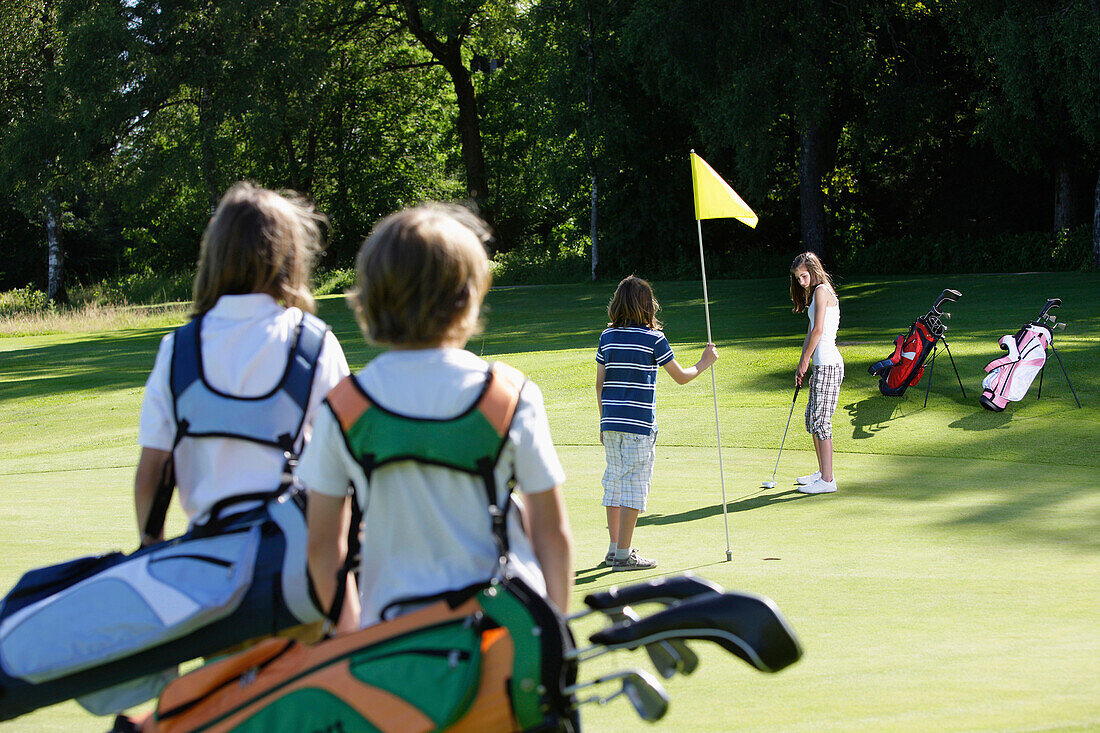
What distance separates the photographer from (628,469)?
6.54 meters

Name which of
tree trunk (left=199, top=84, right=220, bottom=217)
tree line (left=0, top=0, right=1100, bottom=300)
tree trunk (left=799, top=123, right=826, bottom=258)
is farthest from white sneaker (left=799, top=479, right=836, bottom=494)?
tree trunk (left=199, top=84, right=220, bottom=217)

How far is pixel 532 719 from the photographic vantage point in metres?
2.00

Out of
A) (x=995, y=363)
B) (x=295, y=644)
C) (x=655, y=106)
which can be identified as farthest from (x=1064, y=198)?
(x=295, y=644)

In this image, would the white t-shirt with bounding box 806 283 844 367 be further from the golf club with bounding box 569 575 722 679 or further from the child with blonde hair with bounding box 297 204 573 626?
the child with blonde hair with bounding box 297 204 573 626

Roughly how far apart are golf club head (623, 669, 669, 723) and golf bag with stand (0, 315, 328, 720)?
2.62ft

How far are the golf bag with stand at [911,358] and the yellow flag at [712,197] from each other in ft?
21.4

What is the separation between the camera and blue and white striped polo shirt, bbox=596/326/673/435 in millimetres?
6609

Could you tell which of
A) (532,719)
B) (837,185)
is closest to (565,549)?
(532,719)

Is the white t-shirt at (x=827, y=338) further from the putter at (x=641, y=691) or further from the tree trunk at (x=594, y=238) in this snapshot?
the tree trunk at (x=594, y=238)

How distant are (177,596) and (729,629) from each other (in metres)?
1.22

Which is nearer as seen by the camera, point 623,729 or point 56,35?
point 623,729

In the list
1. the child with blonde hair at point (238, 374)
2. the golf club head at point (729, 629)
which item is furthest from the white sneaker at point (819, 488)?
the golf club head at point (729, 629)

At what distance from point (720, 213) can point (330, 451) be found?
4836mm

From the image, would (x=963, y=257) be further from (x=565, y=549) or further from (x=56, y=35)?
(x=565, y=549)
